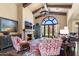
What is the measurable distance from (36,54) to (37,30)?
418 mm

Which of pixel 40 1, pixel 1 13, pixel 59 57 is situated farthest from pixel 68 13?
pixel 1 13

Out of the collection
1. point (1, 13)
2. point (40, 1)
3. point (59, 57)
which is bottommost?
point (59, 57)

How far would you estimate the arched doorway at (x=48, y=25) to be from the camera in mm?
3199

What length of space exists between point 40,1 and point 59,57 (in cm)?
101

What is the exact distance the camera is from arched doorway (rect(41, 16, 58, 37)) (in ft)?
10.5

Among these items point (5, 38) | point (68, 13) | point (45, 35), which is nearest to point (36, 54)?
point (45, 35)

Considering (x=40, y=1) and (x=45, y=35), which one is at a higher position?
(x=40, y=1)

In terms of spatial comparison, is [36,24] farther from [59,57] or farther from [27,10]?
[59,57]

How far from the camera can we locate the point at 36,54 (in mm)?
3139

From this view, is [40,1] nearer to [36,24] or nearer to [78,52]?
[36,24]

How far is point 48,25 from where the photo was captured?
324cm

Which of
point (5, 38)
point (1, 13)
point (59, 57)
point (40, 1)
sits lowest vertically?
point (59, 57)

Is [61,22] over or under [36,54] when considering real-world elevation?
over

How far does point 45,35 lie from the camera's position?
10.5 ft
